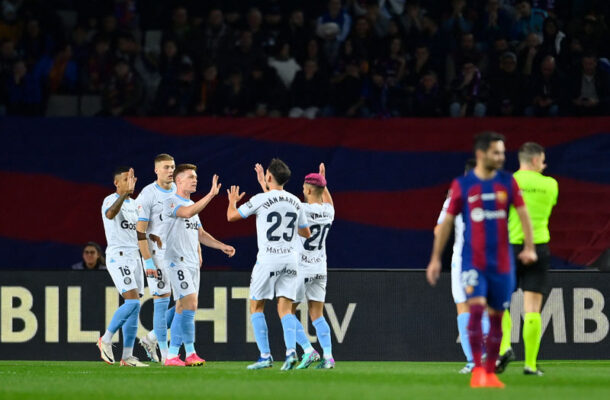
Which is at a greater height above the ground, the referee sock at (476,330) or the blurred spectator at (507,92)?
the blurred spectator at (507,92)

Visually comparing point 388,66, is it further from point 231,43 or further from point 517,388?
point 517,388

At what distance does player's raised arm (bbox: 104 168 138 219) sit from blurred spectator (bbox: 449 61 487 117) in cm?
623

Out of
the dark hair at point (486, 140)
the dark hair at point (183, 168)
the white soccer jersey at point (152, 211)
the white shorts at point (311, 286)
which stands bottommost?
the white shorts at point (311, 286)

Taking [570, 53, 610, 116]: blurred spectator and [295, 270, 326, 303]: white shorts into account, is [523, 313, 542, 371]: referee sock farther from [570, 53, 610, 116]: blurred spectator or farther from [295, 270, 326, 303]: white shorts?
[570, 53, 610, 116]: blurred spectator

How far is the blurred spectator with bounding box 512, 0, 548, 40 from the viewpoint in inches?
758

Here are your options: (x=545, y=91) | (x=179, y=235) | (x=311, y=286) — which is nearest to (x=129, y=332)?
(x=179, y=235)

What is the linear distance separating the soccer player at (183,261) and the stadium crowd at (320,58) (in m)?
5.19

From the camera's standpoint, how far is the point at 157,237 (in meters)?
13.5

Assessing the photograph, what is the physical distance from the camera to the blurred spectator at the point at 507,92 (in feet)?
Answer: 59.2

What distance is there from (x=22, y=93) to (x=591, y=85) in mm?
8651

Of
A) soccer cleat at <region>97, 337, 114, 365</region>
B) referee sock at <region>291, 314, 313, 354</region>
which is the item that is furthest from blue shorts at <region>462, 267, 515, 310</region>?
soccer cleat at <region>97, 337, 114, 365</region>

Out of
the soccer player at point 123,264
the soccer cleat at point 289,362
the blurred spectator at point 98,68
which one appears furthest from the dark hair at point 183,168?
the blurred spectator at point 98,68

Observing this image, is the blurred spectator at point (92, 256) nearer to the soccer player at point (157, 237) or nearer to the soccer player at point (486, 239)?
the soccer player at point (157, 237)

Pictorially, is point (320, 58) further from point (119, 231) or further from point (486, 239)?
point (486, 239)
